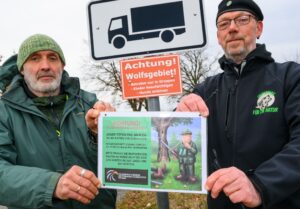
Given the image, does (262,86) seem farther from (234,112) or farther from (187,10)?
(187,10)

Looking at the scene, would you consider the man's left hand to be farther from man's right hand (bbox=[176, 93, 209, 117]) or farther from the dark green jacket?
the dark green jacket

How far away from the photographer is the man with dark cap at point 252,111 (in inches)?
80.7

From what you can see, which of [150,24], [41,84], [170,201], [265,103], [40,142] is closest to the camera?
[265,103]

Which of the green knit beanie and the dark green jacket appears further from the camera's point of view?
the green knit beanie

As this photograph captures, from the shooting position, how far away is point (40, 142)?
2748mm

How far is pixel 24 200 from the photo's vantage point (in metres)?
2.32

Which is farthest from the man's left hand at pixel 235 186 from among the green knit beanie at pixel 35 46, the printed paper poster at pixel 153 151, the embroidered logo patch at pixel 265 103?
the green knit beanie at pixel 35 46

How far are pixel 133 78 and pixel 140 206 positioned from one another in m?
4.83

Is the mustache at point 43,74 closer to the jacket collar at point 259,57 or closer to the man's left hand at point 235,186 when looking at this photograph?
the jacket collar at point 259,57

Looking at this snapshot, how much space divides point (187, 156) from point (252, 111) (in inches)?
26.6

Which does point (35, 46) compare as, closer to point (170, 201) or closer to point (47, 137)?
point (47, 137)

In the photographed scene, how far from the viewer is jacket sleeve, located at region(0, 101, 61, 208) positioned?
7.43ft

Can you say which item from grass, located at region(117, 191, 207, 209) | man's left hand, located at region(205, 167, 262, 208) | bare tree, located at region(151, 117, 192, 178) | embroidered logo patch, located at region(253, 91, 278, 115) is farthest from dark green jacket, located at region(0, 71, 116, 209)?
grass, located at region(117, 191, 207, 209)

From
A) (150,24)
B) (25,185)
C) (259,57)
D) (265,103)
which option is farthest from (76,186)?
(259,57)
